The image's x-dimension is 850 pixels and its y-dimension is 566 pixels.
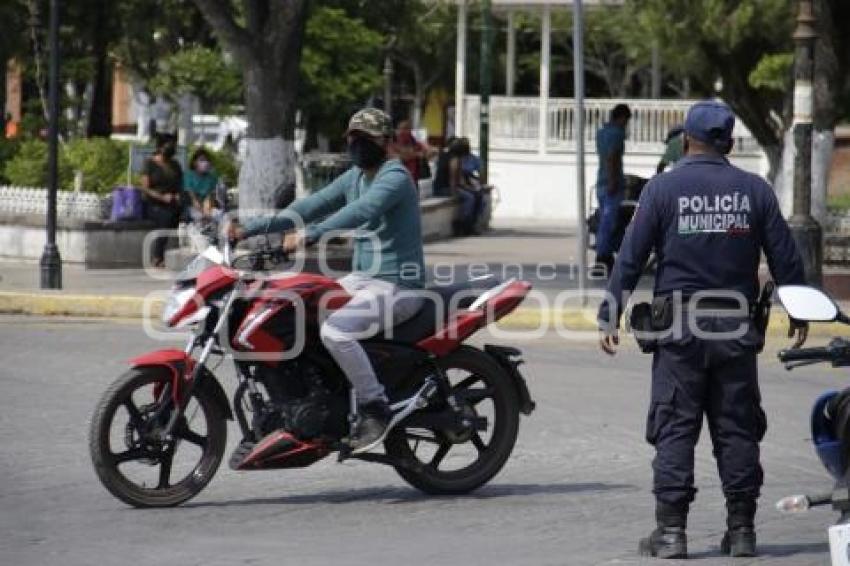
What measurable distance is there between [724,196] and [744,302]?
0.42 m

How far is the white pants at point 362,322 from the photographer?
894 cm

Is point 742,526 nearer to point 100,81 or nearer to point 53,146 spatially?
point 53,146

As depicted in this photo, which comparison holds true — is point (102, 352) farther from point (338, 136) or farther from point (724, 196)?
point (338, 136)

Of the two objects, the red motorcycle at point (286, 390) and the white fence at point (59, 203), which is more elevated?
the white fence at point (59, 203)

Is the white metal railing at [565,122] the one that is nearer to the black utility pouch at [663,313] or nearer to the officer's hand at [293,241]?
the officer's hand at [293,241]

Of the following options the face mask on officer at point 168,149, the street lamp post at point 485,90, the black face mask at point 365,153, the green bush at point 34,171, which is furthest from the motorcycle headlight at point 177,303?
the street lamp post at point 485,90

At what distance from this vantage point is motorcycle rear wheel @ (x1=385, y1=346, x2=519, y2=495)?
9.38 meters

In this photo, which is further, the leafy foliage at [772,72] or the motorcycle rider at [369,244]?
the leafy foliage at [772,72]

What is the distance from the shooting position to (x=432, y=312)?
927 cm

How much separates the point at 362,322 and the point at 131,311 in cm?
900

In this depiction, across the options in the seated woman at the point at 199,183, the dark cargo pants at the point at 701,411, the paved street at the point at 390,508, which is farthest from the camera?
the seated woman at the point at 199,183

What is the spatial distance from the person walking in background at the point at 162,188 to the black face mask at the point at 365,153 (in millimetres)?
13309

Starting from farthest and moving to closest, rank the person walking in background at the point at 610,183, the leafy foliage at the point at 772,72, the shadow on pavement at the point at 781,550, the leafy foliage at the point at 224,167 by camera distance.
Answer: the leafy foliage at the point at 772,72, the leafy foliage at the point at 224,167, the person walking in background at the point at 610,183, the shadow on pavement at the point at 781,550

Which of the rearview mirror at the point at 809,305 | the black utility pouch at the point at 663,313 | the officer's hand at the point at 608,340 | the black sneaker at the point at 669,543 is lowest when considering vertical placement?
the black sneaker at the point at 669,543
